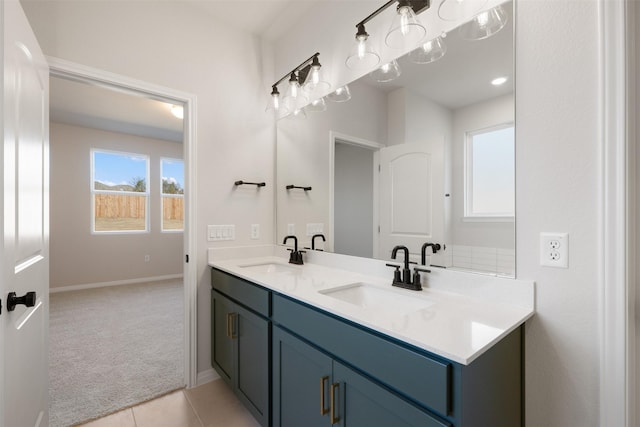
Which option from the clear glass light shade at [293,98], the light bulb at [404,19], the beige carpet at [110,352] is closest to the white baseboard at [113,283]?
the beige carpet at [110,352]

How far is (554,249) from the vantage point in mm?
1064

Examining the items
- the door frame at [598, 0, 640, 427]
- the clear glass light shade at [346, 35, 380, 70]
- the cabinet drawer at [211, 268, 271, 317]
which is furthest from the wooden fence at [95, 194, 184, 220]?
the door frame at [598, 0, 640, 427]

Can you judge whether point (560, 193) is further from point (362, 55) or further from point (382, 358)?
point (362, 55)

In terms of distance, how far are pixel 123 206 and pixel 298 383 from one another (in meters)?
5.15

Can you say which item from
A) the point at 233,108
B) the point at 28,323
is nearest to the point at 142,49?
the point at 233,108

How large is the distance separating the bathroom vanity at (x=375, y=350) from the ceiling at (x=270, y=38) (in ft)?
2.83

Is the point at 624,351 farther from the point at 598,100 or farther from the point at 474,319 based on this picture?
the point at 598,100

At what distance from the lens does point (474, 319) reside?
3.41ft

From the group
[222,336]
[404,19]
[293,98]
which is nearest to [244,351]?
[222,336]

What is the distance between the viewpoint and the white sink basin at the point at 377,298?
1.34 meters

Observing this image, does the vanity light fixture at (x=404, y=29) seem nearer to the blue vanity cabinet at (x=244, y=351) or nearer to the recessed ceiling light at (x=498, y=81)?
the recessed ceiling light at (x=498, y=81)

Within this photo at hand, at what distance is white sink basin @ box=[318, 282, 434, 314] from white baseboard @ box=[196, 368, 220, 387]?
1371 millimetres

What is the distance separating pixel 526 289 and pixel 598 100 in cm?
68

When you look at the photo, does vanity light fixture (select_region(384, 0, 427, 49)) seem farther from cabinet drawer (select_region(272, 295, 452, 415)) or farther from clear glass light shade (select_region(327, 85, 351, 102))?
cabinet drawer (select_region(272, 295, 452, 415))
